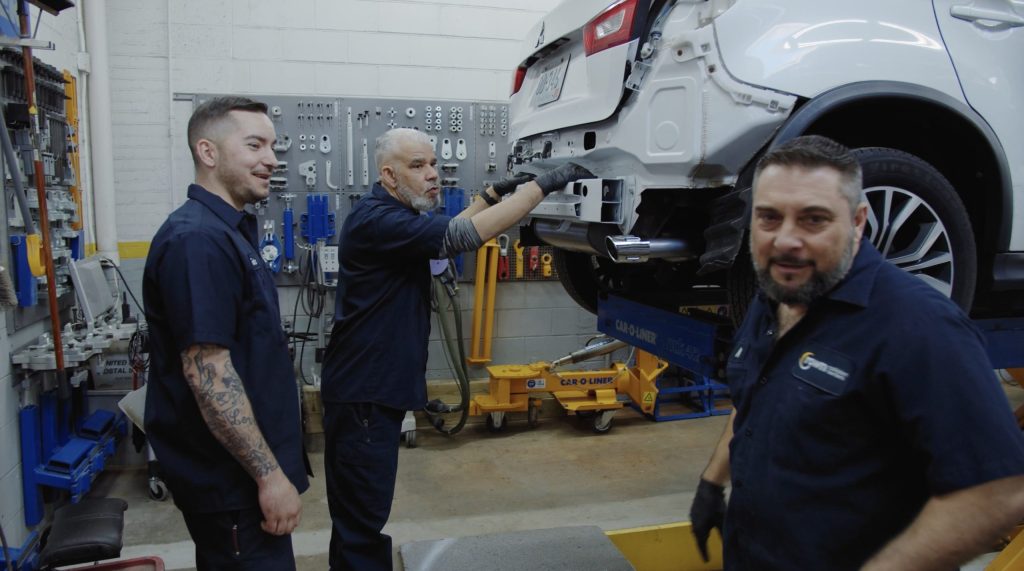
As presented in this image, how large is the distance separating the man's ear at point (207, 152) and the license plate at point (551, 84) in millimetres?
1340

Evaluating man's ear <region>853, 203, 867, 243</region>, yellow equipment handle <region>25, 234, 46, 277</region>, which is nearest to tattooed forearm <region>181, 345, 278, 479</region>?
man's ear <region>853, 203, 867, 243</region>

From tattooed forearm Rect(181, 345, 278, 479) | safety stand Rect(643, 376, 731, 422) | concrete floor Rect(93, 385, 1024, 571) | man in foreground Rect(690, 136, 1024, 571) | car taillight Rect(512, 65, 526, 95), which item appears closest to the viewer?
man in foreground Rect(690, 136, 1024, 571)

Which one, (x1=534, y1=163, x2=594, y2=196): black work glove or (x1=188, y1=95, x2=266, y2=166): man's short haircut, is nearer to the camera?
(x1=188, y1=95, x2=266, y2=166): man's short haircut

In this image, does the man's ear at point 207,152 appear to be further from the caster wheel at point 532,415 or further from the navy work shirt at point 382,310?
the caster wheel at point 532,415

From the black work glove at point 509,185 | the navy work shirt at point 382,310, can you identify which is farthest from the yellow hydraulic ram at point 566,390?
the navy work shirt at point 382,310

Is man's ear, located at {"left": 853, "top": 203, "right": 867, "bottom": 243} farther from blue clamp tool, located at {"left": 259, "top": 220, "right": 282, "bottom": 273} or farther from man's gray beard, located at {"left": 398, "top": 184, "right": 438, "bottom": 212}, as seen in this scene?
blue clamp tool, located at {"left": 259, "top": 220, "right": 282, "bottom": 273}

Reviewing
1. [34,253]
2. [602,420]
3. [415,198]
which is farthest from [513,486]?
[34,253]

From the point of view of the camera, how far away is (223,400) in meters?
1.57

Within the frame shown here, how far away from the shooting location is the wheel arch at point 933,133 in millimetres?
1984

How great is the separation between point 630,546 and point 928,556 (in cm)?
207

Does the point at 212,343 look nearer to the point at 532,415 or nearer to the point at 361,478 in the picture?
the point at 361,478

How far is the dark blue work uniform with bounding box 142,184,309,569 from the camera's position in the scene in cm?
157

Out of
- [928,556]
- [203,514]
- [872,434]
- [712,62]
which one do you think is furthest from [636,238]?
[203,514]

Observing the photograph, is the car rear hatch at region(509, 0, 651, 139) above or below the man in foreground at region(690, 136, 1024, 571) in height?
above
